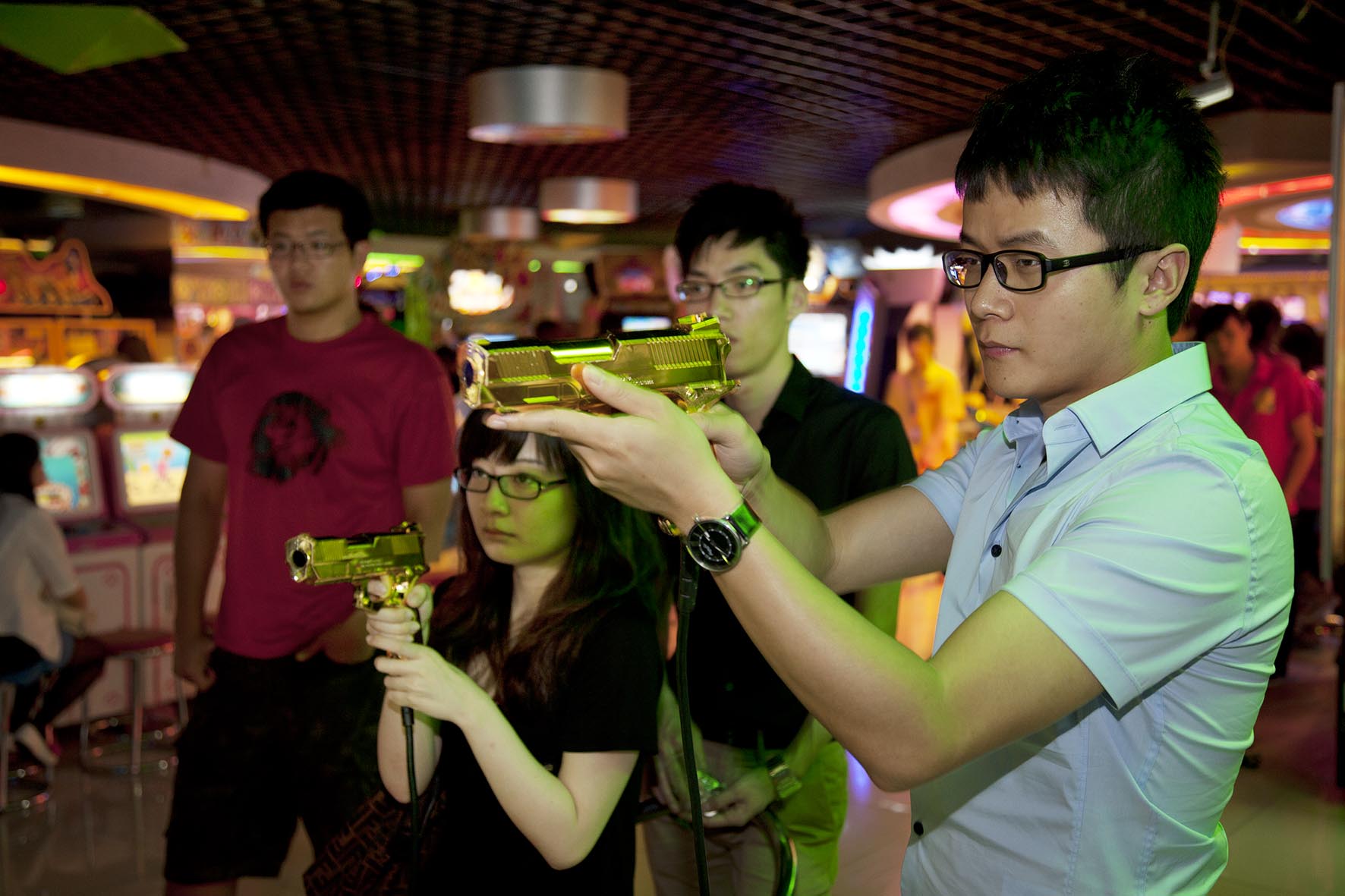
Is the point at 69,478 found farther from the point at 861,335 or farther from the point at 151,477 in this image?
the point at 861,335

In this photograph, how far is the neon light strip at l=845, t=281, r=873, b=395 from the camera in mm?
9328

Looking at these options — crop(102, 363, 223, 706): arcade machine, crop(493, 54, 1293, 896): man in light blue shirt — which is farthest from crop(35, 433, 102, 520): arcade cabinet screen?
crop(493, 54, 1293, 896): man in light blue shirt

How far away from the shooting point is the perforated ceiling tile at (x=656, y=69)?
4922 mm

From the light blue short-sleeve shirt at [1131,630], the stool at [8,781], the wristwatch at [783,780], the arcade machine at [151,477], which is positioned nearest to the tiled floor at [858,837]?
the stool at [8,781]

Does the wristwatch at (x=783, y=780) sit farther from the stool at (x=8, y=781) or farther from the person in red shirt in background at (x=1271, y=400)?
the person in red shirt in background at (x=1271, y=400)

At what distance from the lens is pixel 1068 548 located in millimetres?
933

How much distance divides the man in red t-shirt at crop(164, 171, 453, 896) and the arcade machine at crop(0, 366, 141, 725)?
102 inches

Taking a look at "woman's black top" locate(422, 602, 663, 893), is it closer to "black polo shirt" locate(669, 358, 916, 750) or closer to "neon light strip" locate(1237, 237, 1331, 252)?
"black polo shirt" locate(669, 358, 916, 750)

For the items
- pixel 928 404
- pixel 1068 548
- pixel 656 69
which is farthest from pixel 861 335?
pixel 1068 548

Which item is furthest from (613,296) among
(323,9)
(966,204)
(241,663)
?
(966,204)

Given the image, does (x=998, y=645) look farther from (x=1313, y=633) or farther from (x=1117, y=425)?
(x=1313, y=633)

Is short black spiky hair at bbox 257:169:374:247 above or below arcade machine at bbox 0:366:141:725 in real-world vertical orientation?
above

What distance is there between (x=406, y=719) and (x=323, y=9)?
4334mm

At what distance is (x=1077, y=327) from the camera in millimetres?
1046
